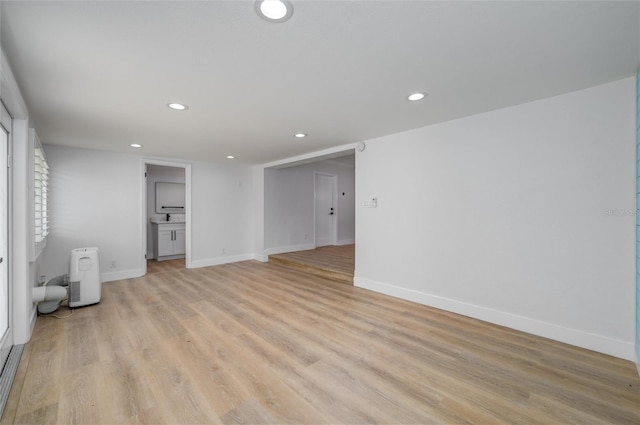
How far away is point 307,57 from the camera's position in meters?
1.79

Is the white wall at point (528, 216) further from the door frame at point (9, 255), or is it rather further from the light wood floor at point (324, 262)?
the door frame at point (9, 255)

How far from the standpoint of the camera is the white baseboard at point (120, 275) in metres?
4.56

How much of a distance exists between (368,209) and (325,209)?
139 inches

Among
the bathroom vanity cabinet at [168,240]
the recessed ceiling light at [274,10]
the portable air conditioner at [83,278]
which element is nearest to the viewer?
the recessed ceiling light at [274,10]

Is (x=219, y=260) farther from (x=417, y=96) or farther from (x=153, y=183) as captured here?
(x=417, y=96)

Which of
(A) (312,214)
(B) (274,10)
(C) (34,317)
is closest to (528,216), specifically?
(B) (274,10)

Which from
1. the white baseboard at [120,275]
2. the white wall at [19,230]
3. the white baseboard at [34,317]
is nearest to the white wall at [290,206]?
the white baseboard at [120,275]

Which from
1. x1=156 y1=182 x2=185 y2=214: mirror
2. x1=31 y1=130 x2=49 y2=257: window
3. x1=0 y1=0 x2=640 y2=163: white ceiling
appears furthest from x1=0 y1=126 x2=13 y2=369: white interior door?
x1=156 y1=182 x2=185 y2=214: mirror

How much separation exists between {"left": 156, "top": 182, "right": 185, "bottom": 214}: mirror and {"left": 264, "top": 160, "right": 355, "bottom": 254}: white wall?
2.56 m

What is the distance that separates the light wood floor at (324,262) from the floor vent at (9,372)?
360 centimetres

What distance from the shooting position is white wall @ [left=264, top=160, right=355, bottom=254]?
6.23 meters

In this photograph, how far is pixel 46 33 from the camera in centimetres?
153

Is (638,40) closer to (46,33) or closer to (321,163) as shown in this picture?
(46,33)

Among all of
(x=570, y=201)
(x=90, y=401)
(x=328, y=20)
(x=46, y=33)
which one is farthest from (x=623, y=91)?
(x=90, y=401)
